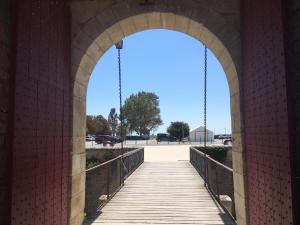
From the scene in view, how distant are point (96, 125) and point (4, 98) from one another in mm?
61826

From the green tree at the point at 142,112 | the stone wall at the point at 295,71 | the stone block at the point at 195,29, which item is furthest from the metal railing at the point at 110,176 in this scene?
the green tree at the point at 142,112

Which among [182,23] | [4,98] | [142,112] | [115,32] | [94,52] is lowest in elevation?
[4,98]

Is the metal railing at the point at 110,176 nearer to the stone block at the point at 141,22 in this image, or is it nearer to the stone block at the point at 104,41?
the stone block at the point at 104,41

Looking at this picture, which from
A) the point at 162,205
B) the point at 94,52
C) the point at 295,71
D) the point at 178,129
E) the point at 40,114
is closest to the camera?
the point at 295,71

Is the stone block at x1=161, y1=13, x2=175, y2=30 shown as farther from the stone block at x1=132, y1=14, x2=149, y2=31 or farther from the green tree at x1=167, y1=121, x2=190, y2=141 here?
the green tree at x1=167, y1=121, x2=190, y2=141

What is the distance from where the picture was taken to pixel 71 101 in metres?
4.73

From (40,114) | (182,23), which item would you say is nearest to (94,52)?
(182,23)

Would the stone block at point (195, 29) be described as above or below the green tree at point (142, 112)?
below

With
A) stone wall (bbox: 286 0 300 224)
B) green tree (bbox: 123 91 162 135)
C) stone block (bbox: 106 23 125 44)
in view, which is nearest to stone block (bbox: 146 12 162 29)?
stone block (bbox: 106 23 125 44)

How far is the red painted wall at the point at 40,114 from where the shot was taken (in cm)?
316

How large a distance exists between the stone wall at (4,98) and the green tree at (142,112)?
189ft

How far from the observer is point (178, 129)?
52000 mm

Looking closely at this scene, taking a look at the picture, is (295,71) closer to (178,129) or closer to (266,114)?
(266,114)

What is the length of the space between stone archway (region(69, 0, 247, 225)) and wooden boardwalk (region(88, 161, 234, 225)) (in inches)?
47.9
